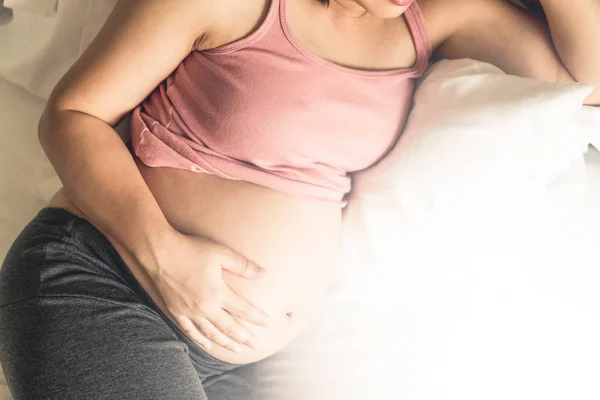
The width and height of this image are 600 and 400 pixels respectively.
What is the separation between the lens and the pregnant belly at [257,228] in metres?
0.80

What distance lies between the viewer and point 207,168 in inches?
31.8

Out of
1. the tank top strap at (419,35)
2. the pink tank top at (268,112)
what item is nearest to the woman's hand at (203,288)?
the pink tank top at (268,112)

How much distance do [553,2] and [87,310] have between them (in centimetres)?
82

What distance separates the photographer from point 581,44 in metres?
0.86

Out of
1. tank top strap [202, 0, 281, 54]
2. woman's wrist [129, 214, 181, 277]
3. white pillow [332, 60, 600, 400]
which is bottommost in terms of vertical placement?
white pillow [332, 60, 600, 400]

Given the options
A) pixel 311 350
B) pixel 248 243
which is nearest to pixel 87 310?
pixel 248 243

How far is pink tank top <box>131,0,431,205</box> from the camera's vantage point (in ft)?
2.59

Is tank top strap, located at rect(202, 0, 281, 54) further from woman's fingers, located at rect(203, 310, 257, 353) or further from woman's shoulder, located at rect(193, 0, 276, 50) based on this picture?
woman's fingers, located at rect(203, 310, 257, 353)

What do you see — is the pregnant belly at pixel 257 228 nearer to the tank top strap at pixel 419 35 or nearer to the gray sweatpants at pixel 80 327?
the gray sweatpants at pixel 80 327

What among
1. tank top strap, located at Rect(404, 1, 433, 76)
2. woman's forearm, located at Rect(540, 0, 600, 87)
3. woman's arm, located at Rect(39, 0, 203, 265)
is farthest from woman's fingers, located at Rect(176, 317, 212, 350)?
woman's forearm, located at Rect(540, 0, 600, 87)

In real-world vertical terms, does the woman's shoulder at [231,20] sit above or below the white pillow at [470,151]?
above

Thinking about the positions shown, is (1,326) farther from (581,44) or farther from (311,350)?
(581,44)

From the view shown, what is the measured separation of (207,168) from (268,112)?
4.9 inches

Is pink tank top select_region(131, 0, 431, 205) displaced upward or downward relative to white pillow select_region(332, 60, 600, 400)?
upward
